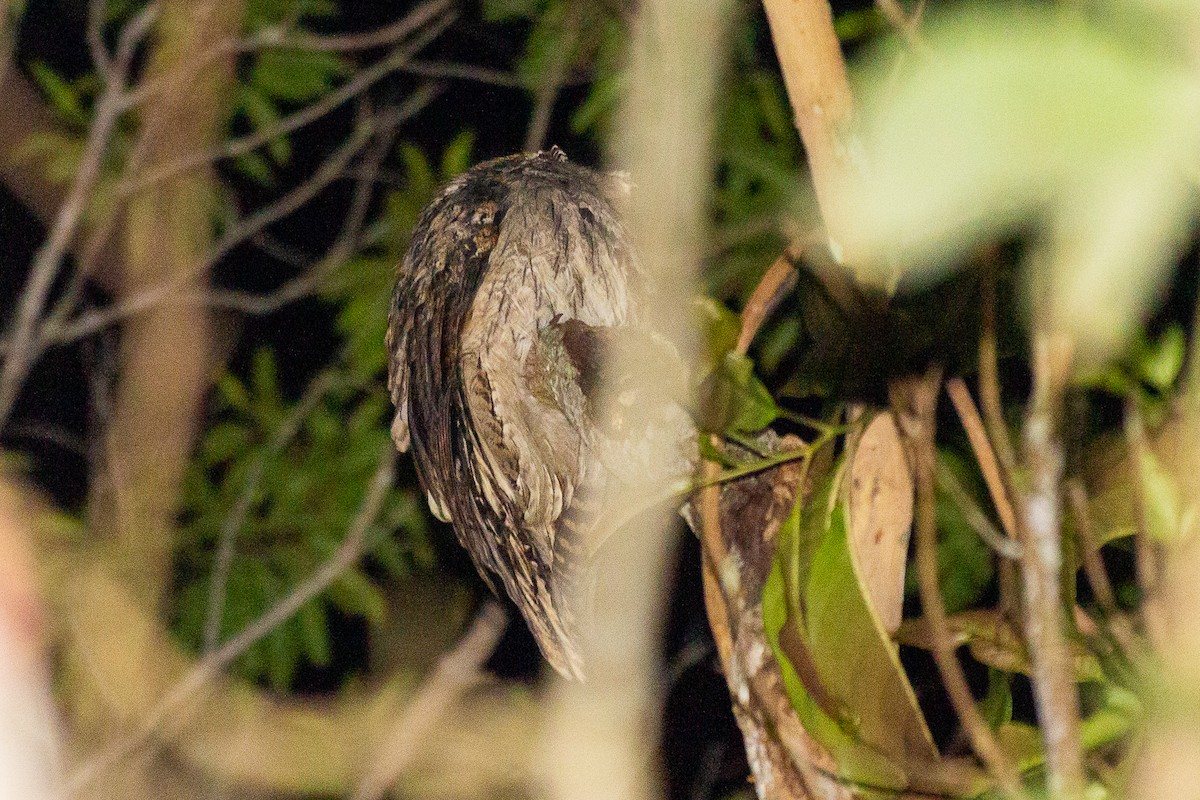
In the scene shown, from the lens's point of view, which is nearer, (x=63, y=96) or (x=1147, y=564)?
(x=1147, y=564)

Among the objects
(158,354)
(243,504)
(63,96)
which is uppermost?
(63,96)

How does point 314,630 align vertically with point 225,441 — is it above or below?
below

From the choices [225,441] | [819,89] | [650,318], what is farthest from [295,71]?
[819,89]

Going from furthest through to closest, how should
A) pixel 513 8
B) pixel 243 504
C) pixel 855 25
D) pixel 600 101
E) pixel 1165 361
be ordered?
1. pixel 243 504
2. pixel 513 8
3. pixel 600 101
4. pixel 855 25
5. pixel 1165 361

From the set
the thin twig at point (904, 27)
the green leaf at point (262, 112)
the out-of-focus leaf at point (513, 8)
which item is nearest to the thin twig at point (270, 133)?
the green leaf at point (262, 112)

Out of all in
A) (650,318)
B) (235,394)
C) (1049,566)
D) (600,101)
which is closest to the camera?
(1049,566)

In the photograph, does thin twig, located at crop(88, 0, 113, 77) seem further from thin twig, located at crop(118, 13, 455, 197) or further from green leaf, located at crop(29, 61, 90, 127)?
thin twig, located at crop(118, 13, 455, 197)

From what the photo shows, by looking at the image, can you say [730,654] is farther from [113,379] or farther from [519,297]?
[113,379]

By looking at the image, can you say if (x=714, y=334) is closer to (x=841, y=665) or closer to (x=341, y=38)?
(x=841, y=665)
